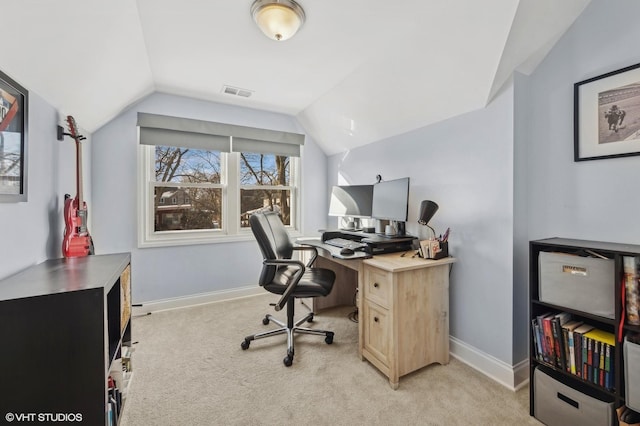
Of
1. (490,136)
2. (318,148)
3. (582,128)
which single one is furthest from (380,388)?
(318,148)

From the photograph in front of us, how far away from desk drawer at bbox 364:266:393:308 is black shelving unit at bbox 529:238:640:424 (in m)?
0.77

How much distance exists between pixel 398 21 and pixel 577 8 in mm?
952

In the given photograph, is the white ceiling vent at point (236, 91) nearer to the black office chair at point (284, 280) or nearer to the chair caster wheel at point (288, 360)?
the black office chair at point (284, 280)

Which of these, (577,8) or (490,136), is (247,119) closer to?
(490,136)

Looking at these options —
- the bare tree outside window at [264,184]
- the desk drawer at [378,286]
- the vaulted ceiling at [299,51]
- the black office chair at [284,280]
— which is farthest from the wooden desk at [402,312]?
the bare tree outside window at [264,184]

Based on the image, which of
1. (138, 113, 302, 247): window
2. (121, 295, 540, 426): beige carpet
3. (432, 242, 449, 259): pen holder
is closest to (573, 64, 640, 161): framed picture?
(432, 242, 449, 259): pen holder

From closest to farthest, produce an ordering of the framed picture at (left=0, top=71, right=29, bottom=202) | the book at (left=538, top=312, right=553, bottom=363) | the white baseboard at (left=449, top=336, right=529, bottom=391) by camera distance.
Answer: the framed picture at (left=0, top=71, right=29, bottom=202), the book at (left=538, top=312, right=553, bottom=363), the white baseboard at (left=449, top=336, right=529, bottom=391)

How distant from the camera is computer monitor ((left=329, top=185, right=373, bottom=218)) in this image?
8.98ft

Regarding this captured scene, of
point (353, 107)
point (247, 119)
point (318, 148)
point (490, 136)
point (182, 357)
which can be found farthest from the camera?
point (318, 148)

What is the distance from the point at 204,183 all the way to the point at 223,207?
35 cm

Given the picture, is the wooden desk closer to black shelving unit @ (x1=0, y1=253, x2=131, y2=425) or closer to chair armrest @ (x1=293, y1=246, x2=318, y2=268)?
chair armrest @ (x1=293, y1=246, x2=318, y2=268)

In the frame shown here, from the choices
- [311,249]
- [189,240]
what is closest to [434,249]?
[311,249]

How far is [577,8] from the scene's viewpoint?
152cm

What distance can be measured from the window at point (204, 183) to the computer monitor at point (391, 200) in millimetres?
1499
